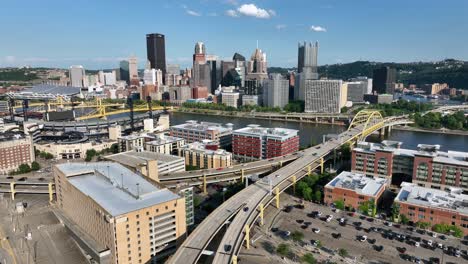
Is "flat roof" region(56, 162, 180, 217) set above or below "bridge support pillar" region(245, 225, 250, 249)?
above

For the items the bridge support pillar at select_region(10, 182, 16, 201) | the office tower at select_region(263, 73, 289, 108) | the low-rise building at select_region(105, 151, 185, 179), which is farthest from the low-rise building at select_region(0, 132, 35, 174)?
the office tower at select_region(263, 73, 289, 108)

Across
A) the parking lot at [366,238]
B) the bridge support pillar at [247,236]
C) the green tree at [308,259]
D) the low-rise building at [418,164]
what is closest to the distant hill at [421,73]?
the low-rise building at [418,164]

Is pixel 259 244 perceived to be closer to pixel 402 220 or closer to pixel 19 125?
pixel 402 220

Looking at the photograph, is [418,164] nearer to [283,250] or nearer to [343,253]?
[343,253]

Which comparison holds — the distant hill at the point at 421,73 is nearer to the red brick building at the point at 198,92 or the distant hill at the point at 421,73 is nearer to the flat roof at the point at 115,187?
the red brick building at the point at 198,92

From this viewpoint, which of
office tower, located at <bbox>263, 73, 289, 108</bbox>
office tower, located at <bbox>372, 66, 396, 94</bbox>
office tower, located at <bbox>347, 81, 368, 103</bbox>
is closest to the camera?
office tower, located at <bbox>263, 73, 289, 108</bbox>

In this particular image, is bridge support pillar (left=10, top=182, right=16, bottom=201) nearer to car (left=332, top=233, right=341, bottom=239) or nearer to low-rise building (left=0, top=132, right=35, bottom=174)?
low-rise building (left=0, top=132, right=35, bottom=174)
